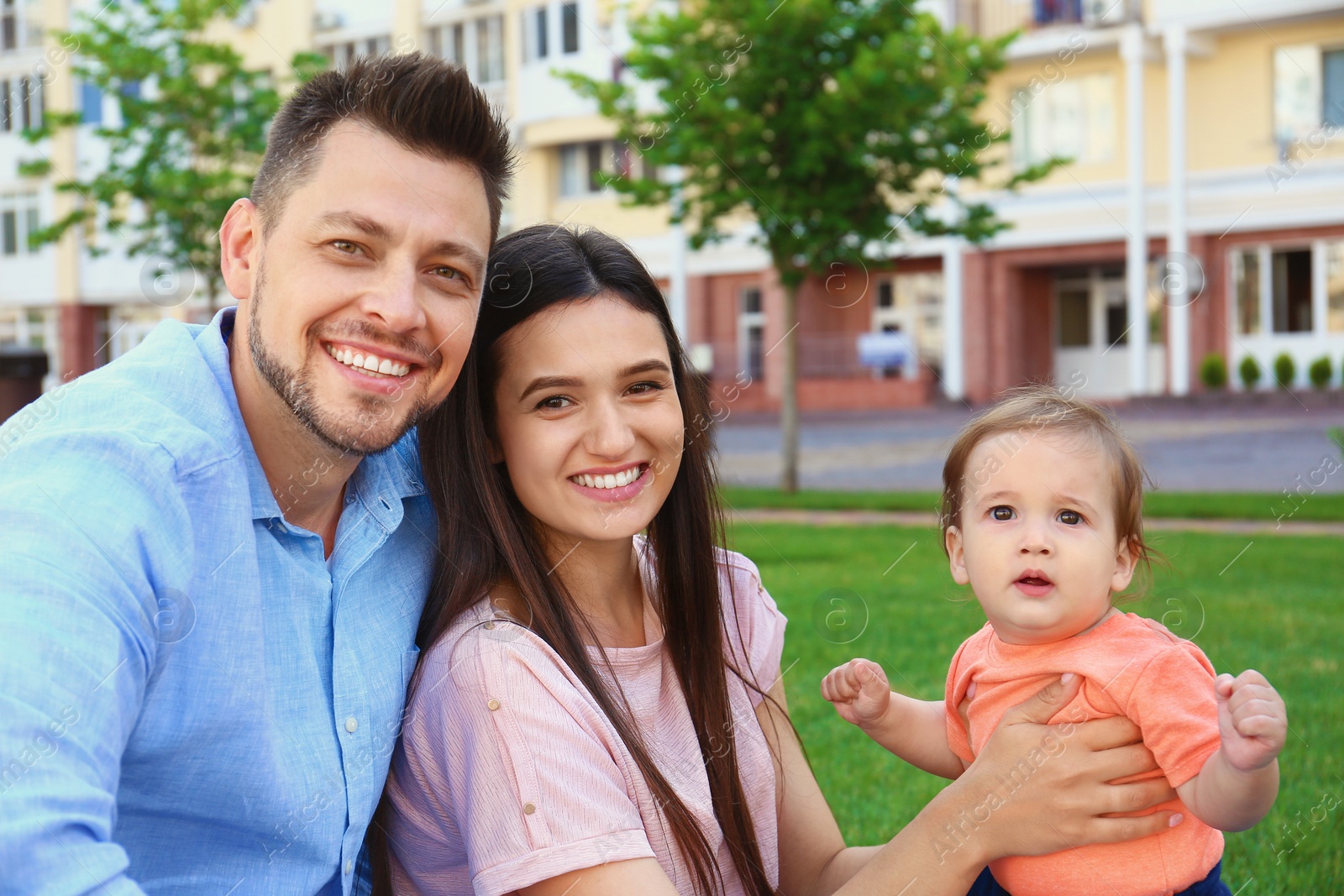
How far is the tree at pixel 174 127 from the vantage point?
1444cm

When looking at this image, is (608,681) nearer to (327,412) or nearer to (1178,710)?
(327,412)

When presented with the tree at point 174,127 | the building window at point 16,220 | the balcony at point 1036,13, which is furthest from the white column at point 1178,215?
the building window at point 16,220

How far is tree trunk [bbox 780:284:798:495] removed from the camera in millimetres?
12711

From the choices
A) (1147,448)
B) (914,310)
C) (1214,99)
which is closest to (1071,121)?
(1214,99)

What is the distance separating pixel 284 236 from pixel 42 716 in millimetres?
979

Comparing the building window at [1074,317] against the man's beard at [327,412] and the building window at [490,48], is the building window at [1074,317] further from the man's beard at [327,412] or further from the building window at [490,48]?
the man's beard at [327,412]

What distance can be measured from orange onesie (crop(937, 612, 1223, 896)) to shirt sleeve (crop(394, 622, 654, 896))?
2.03 ft

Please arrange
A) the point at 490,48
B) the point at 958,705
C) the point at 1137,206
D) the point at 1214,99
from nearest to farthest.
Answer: the point at 958,705 → the point at 1214,99 → the point at 1137,206 → the point at 490,48

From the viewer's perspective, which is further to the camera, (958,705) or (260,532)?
(958,705)

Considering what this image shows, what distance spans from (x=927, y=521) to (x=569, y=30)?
21.7m

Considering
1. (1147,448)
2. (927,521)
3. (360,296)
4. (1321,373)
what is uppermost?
(360,296)

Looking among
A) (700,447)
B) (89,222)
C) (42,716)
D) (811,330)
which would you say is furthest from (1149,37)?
(42,716)

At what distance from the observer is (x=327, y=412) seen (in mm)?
2150

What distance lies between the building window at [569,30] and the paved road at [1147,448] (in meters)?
10.3
